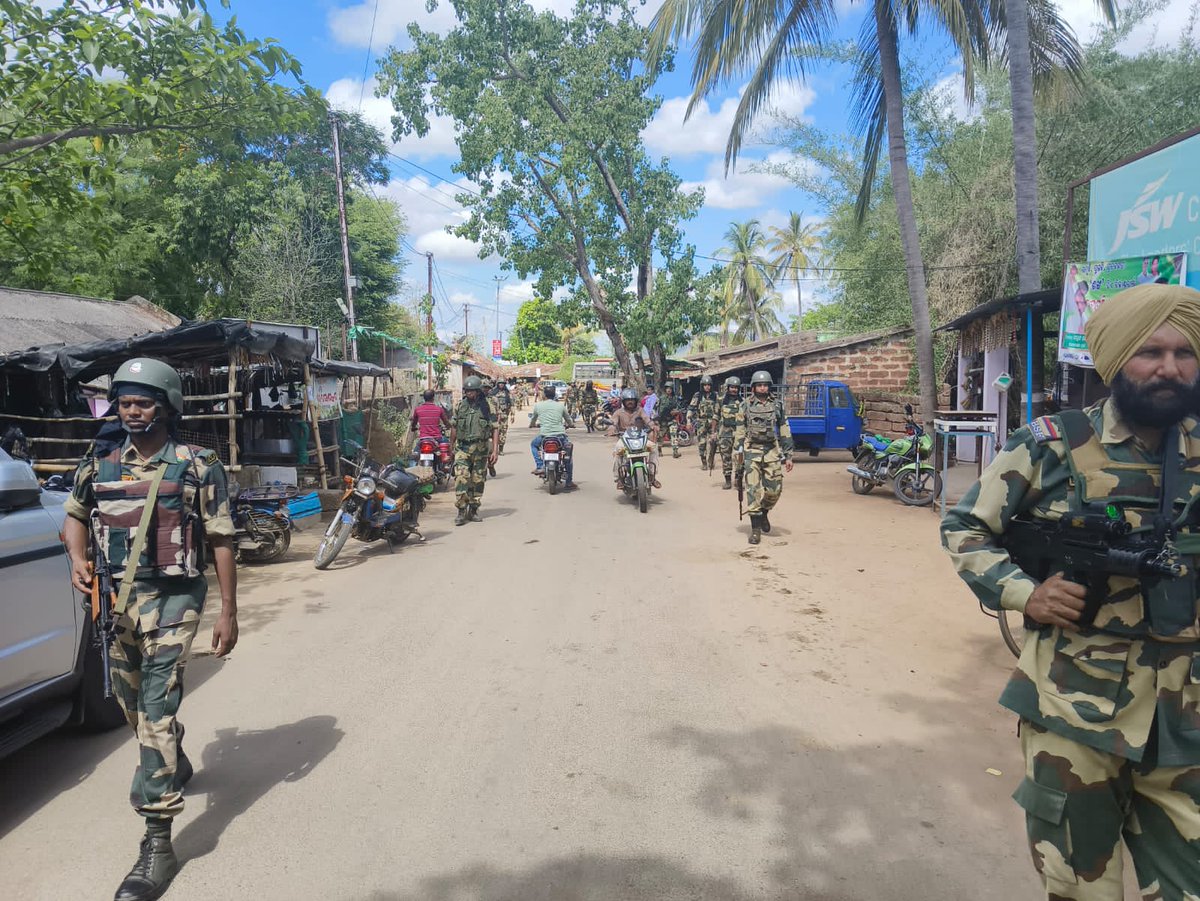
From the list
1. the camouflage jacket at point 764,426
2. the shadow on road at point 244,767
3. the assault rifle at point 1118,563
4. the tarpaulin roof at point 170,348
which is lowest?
the shadow on road at point 244,767

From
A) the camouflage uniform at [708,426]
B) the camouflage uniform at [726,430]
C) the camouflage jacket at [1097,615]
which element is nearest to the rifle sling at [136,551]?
the camouflage jacket at [1097,615]

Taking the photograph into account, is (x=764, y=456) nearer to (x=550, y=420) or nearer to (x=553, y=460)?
(x=550, y=420)

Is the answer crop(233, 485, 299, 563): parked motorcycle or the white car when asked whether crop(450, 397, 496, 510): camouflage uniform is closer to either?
crop(233, 485, 299, 563): parked motorcycle

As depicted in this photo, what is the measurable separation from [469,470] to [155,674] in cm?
754

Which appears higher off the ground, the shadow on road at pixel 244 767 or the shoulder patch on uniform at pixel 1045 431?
the shoulder patch on uniform at pixel 1045 431

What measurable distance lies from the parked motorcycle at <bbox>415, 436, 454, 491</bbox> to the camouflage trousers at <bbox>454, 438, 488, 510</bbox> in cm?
291

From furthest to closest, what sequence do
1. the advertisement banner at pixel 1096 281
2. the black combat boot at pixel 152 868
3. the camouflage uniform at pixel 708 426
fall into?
the camouflage uniform at pixel 708 426
the advertisement banner at pixel 1096 281
the black combat boot at pixel 152 868

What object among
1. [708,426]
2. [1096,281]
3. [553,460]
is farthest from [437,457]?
[1096,281]

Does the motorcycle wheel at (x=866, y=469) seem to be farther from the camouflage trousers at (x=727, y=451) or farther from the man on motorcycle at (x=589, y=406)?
the man on motorcycle at (x=589, y=406)

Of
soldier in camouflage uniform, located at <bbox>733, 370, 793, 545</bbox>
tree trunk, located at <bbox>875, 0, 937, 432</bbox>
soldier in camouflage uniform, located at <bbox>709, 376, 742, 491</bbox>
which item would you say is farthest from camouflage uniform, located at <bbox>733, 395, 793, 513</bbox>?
soldier in camouflage uniform, located at <bbox>709, 376, 742, 491</bbox>

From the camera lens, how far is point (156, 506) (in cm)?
305

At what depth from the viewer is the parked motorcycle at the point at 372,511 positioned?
8219mm

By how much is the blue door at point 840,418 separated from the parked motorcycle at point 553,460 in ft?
25.6

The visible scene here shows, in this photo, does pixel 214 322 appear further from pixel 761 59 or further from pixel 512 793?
pixel 761 59
